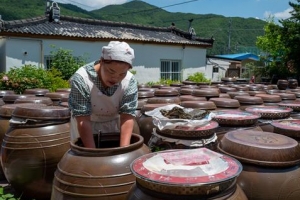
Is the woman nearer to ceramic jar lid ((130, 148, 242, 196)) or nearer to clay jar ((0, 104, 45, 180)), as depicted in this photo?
ceramic jar lid ((130, 148, 242, 196))

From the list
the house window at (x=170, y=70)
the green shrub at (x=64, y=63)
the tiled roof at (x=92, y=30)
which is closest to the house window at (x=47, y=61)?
the green shrub at (x=64, y=63)

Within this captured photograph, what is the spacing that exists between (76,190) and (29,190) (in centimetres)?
153

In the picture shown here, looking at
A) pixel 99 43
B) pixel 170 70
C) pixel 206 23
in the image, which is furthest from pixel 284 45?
pixel 206 23

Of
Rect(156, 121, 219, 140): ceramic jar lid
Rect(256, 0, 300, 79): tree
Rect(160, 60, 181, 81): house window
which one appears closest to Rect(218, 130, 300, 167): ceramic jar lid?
Rect(156, 121, 219, 140): ceramic jar lid

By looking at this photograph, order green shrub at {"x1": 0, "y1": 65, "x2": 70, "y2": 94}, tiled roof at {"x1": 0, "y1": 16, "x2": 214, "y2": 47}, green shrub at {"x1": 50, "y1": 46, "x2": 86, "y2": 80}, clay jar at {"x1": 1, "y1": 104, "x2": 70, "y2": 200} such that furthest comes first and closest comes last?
tiled roof at {"x1": 0, "y1": 16, "x2": 214, "y2": 47} < green shrub at {"x1": 50, "y1": 46, "x2": 86, "y2": 80} < green shrub at {"x1": 0, "y1": 65, "x2": 70, "y2": 94} < clay jar at {"x1": 1, "y1": 104, "x2": 70, "y2": 200}

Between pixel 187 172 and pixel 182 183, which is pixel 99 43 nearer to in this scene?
pixel 187 172

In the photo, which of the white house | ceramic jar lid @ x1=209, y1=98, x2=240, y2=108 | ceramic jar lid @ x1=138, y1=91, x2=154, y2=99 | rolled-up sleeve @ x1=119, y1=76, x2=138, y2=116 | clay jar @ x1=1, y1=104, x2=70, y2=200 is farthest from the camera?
the white house

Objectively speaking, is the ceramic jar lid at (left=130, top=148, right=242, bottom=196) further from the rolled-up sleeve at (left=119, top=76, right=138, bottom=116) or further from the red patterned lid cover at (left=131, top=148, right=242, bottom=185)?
the rolled-up sleeve at (left=119, top=76, right=138, bottom=116)

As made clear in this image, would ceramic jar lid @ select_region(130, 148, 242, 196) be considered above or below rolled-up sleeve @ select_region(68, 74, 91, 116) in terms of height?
below

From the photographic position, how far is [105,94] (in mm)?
2488

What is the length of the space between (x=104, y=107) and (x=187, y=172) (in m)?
1.16

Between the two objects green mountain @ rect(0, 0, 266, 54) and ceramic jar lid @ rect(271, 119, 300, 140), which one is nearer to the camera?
ceramic jar lid @ rect(271, 119, 300, 140)

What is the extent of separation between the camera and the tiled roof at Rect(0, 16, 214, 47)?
11410 mm

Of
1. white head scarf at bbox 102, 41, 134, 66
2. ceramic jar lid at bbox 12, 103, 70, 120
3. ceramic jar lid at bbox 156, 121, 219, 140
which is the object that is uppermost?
white head scarf at bbox 102, 41, 134, 66
